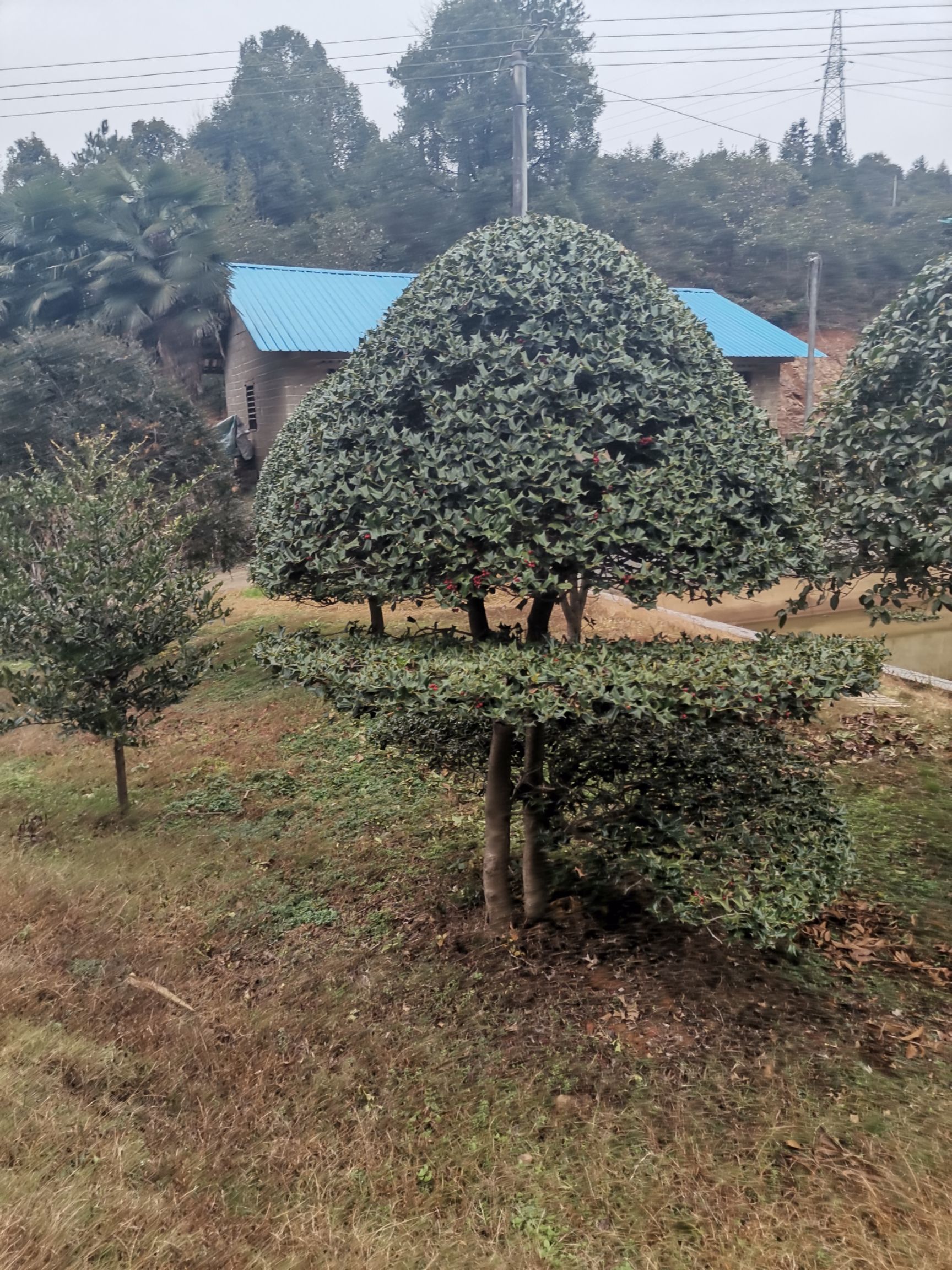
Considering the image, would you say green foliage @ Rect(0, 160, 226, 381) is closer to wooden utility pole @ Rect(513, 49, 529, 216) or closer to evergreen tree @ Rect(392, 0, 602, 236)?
wooden utility pole @ Rect(513, 49, 529, 216)

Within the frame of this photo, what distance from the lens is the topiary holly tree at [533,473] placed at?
411cm

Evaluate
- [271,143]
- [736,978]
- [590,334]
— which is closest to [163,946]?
[736,978]

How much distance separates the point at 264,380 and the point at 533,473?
2133cm

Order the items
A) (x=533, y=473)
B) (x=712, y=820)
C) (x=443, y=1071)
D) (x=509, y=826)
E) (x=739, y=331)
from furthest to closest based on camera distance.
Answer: (x=739, y=331), (x=509, y=826), (x=712, y=820), (x=443, y=1071), (x=533, y=473)

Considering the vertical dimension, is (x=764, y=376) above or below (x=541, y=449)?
above

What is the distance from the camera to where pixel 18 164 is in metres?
38.8

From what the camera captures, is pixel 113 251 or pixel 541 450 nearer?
pixel 541 450

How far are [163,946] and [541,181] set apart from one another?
129 feet

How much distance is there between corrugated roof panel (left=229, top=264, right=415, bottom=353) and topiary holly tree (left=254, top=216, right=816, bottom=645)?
1702cm

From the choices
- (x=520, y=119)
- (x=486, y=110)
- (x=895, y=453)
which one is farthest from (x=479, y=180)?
(x=895, y=453)

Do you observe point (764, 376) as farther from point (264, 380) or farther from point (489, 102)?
point (489, 102)

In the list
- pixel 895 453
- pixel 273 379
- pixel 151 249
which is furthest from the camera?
pixel 151 249

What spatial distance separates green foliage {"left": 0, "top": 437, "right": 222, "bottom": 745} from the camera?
752 centimetres

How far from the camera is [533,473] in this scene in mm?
4109
